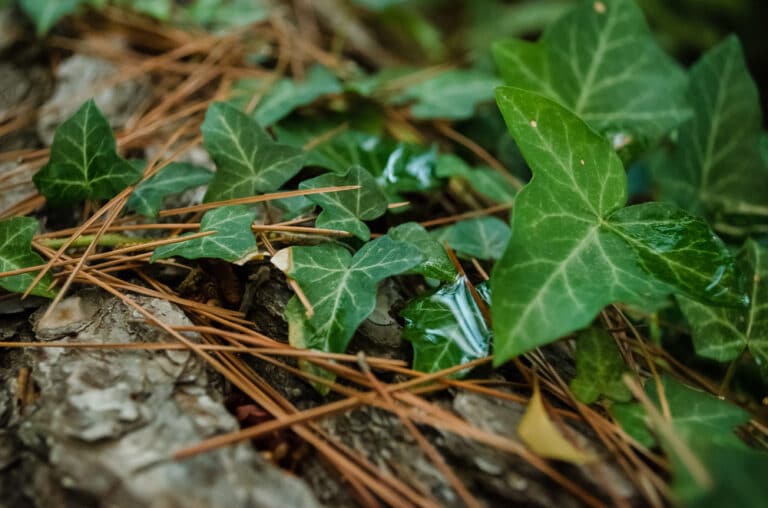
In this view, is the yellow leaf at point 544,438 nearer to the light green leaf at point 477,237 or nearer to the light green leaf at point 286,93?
the light green leaf at point 477,237

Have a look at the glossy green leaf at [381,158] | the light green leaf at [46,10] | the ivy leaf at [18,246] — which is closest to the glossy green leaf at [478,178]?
the glossy green leaf at [381,158]

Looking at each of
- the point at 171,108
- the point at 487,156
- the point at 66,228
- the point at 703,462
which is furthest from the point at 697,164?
the point at 66,228

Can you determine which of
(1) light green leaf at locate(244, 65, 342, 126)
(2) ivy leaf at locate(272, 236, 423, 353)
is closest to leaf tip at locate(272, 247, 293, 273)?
(2) ivy leaf at locate(272, 236, 423, 353)

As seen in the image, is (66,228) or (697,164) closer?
(66,228)

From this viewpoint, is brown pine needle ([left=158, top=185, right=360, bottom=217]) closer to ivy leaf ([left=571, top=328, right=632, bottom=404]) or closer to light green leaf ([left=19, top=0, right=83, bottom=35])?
ivy leaf ([left=571, top=328, right=632, bottom=404])

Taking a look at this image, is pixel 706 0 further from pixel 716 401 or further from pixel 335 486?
pixel 335 486

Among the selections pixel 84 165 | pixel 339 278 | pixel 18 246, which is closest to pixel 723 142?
pixel 339 278

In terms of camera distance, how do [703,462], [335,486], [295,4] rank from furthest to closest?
[295,4] < [335,486] < [703,462]
